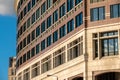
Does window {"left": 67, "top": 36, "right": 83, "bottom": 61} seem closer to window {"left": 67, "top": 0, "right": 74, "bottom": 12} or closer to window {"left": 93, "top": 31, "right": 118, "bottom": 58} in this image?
window {"left": 93, "top": 31, "right": 118, "bottom": 58}

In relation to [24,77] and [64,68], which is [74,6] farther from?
[24,77]

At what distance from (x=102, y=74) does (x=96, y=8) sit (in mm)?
10605

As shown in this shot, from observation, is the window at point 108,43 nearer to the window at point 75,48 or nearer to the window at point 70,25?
the window at point 75,48

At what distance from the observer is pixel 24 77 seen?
108 meters

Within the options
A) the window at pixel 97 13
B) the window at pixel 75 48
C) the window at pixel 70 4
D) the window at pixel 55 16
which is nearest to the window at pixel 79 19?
the window at pixel 97 13

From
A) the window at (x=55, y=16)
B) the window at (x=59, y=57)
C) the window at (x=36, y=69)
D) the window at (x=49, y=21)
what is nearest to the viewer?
the window at (x=59, y=57)

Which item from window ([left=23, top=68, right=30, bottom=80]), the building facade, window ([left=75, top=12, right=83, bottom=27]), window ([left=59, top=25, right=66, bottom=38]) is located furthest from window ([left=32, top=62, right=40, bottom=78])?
window ([left=75, top=12, right=83, bottom=27])

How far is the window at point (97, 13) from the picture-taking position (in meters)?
71.8

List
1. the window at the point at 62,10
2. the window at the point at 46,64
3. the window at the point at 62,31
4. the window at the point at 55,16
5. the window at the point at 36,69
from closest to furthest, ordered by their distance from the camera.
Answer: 1. the window at the point at 62,31
2. the window at the point at 62,10
3. the window at the point at 55,16
4. the window at the point at 46,64
5. the window at the point at 36,69

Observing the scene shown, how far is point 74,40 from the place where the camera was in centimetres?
7694

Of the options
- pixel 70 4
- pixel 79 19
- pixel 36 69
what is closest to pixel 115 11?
pixel 79 19

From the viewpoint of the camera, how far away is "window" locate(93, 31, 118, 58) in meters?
69.9

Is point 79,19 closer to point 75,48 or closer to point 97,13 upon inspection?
point 97,13

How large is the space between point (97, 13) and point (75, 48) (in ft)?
26.8
